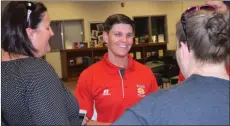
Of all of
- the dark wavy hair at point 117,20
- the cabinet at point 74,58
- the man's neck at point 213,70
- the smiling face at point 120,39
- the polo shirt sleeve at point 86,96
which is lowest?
the cabinet at point 74,58

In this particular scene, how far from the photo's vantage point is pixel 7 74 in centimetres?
128

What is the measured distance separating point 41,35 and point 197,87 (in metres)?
0.79

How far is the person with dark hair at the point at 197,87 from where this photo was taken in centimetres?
84

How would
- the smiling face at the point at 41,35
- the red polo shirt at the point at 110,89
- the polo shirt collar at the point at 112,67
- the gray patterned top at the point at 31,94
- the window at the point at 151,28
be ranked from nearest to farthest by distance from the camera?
the gray patterned top at the point at 31,94 → the smiling face at the point at 41,35 → the red polo shirt at the point at 110,89 → the polo shirt collar at the point at 112,67 → the window at the point at 151,28

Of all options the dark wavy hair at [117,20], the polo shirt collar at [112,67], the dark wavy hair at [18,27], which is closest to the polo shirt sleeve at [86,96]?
the polo shirt collar at [112,67]

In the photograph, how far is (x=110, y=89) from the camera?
6.51ft

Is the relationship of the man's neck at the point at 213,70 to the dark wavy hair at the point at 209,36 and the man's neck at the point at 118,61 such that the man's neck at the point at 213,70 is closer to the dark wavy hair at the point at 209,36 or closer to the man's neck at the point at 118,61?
the dark wavy hair at the point at 209,36

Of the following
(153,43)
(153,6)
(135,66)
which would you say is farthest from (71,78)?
(135,66)

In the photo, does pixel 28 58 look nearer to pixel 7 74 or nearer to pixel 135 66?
pixel 7 74

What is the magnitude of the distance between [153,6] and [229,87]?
11535 mm

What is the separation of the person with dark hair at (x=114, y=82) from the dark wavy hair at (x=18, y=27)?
72 centimetres

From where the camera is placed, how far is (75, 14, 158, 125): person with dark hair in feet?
6.40

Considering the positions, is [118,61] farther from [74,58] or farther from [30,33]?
[74,58]

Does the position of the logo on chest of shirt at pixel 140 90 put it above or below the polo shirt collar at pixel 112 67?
below
